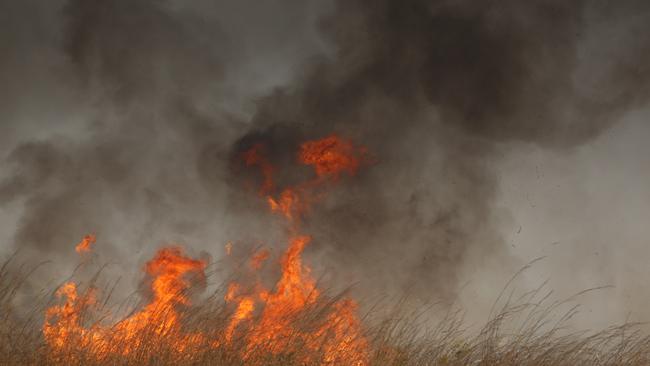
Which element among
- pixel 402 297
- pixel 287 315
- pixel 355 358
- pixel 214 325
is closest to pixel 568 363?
pixel 402 297

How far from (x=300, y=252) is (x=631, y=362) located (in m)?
10.7

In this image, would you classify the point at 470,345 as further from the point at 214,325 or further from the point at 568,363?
the point at 214,325

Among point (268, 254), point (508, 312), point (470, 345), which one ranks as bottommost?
point (470, 345)

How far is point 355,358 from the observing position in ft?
21.6

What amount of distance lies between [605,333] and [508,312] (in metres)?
1.25

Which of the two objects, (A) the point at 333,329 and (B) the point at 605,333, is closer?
(A) the point at 333,329

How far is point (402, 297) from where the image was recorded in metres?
7.14

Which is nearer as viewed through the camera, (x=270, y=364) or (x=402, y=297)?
(x=270, y=364)

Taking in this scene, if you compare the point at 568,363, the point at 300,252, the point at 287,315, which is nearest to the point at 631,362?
the point at 568,363

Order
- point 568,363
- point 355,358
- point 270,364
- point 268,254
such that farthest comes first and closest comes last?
point 268,254 < point 568,363 < point 355,358 < point 270,364

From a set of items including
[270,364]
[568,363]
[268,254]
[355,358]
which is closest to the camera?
[270,364]

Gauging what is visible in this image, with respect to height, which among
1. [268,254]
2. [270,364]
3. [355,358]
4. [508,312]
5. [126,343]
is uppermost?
[268,254]

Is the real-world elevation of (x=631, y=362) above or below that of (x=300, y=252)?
below

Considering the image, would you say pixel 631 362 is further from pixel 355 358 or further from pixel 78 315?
pixel 78 315
